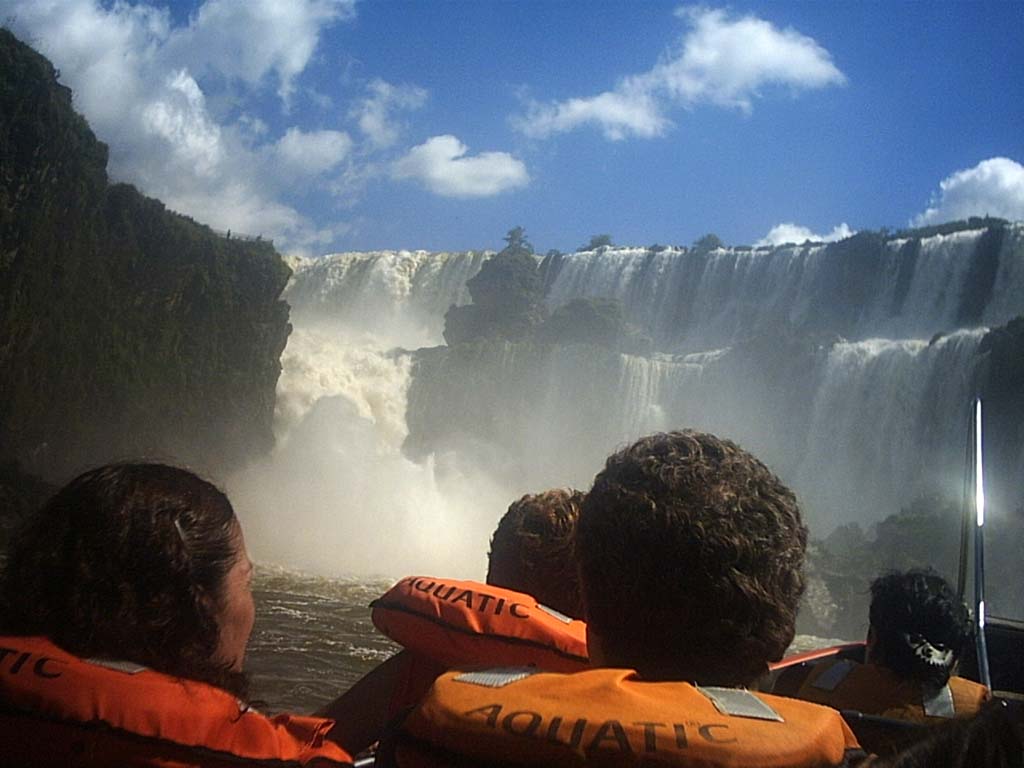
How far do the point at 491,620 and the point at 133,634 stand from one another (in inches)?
29.2

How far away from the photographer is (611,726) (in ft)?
3.31

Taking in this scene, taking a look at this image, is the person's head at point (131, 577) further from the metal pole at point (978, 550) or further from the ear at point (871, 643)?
the metal pole at point (978, 550)

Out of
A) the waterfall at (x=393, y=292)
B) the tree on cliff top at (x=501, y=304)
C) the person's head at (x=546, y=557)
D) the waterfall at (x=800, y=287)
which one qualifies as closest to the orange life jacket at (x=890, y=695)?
the person's head at (x=546, y=557)

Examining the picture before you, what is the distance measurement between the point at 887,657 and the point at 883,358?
2368 cm

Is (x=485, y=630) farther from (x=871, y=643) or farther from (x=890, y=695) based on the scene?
(x=871, y=643)

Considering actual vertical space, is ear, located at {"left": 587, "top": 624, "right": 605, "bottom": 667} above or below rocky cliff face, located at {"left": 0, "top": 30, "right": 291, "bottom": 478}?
below

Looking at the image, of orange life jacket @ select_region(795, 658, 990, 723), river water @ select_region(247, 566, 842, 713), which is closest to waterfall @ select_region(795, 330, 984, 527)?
river water @ select_region(247, 566, 842, 713)

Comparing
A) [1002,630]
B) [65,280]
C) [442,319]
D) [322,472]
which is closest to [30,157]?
[65,280]

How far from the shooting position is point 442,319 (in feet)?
148

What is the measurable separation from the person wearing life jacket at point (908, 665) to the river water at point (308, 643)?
11.0 ft

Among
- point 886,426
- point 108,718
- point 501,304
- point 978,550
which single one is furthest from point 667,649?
point 501,304

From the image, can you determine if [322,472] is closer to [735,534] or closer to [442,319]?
[442,319]

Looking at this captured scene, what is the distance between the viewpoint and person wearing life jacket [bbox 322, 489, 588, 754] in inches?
70.6

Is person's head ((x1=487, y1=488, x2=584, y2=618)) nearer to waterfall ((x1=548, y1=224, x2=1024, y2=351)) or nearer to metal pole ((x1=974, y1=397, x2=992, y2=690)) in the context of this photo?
metal pole ((x1=974, y1=397, x2=992, y2=690))
